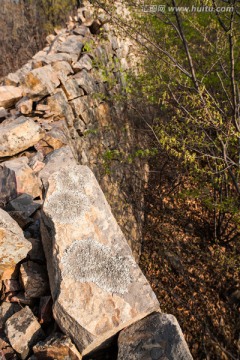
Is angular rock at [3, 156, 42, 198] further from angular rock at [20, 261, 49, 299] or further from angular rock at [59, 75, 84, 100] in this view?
angular rock at [59, 75, 84, 100]

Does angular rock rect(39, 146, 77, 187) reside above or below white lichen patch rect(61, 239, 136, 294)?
above

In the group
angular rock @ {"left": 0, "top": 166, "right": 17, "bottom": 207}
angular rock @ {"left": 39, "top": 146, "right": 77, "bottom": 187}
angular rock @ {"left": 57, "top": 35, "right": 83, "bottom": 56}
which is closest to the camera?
angular rock @ {"left": 0, "top": 166, "right": 17, "bottom": 207}

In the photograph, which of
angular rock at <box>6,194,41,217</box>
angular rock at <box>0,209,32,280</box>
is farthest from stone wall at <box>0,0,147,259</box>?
angular rock at <box>0,209,32,280</box>

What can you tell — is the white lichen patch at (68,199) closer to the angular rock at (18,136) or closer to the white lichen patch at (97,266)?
the white lichen patch at (97,266)

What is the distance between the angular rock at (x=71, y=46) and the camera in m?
6.01

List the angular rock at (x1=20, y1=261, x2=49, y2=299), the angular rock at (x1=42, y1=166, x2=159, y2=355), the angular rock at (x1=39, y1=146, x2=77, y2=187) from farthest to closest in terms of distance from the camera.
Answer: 1. the angular rock at (x1=39, y1=146, x2=77, y2=187)
2. the angular rock at (x1=20, y1=261, x2=49, y2=299)
3. the angular rock at (x1=42, y1=166, x2=159, y2=355)

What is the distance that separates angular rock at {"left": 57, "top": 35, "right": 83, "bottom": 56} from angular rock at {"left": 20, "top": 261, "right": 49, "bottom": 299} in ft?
16.1

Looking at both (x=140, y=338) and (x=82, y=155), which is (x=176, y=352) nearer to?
(x=140, y=338)

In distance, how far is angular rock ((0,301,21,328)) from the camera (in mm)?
2223

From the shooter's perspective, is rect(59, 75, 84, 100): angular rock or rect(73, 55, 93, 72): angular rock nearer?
rect(59, 75, 84, 100): angular rock

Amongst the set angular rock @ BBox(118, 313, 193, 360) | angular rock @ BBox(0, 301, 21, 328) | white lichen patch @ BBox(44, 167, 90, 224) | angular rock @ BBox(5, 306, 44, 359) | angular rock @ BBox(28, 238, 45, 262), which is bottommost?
angular rock @ BBox(0, 301, 21, 328)

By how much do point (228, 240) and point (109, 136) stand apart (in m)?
3.98

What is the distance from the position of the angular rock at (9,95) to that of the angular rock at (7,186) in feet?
5.18

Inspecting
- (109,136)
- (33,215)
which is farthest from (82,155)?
(33,215)
